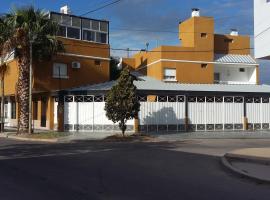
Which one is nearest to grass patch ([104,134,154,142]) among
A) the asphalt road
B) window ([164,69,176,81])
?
the asphalt road

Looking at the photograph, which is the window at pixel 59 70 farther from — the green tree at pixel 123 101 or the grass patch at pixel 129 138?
the grass patch at pixel 129 138

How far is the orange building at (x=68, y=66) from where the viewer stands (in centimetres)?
Answer: 3859

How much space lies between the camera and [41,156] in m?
18.8

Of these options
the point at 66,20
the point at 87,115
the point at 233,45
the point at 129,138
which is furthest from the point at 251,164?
the point at 233,45

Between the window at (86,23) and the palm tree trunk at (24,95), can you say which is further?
the window at (86,23)

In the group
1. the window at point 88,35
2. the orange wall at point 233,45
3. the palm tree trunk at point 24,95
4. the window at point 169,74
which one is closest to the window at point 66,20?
the window at point 88,35

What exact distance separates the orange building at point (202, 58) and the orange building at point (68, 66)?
6324mm

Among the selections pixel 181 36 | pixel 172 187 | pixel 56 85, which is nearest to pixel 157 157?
pixel 172 187

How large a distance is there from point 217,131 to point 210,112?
1633 millimetres

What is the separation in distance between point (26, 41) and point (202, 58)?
19.6 m

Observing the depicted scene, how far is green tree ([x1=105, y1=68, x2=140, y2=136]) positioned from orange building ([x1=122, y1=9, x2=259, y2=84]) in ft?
50.9

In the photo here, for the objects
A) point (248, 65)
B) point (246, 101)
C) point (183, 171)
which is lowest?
point (183, 171)

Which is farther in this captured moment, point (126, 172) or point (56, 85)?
point (56, 85)

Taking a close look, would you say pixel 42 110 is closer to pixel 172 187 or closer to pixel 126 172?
pixel 126 172
